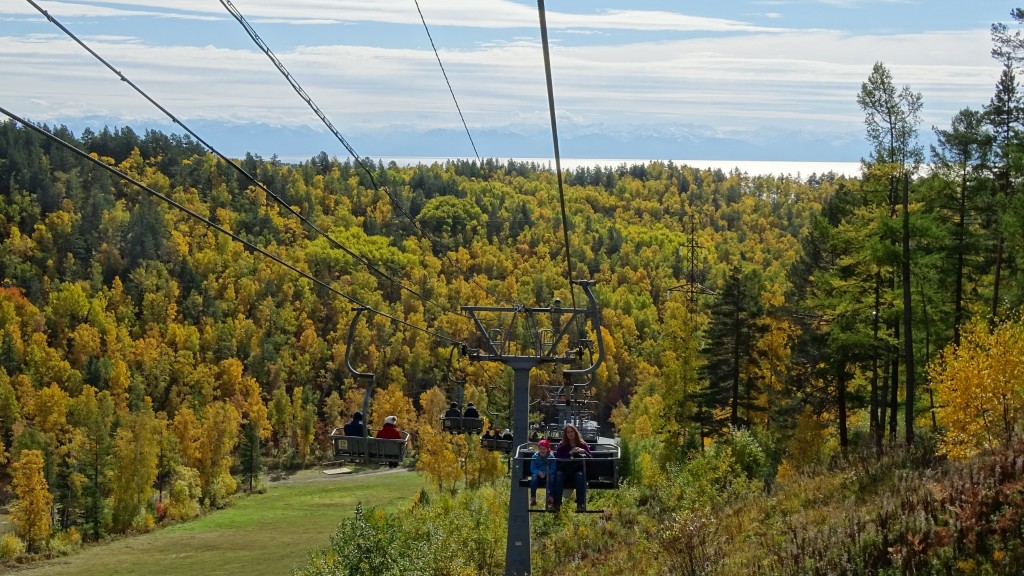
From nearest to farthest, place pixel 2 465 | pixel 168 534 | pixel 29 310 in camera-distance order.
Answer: pixel 168 534 → pixel 2 465 → pixel 29 310

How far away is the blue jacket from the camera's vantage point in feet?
62.6

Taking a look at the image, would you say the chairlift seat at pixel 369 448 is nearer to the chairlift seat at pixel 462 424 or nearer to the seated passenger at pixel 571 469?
the seated passenger at pixel 571 469

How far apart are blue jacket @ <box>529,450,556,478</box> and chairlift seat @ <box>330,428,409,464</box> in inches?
128

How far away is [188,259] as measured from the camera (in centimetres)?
18812

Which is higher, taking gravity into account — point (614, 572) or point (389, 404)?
point (614, 572)

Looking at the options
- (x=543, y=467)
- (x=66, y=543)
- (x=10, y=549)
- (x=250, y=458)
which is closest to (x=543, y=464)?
(x=543, y=467)

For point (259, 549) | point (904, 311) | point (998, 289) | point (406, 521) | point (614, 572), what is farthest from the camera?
point (259, 549)

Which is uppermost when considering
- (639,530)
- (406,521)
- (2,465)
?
(639,530)

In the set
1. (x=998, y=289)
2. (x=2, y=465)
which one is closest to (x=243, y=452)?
(x=2, y=465)

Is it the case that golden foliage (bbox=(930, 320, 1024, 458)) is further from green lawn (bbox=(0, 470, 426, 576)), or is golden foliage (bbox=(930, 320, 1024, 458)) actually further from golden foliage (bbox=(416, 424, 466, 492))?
golden foliage (bbox=(416, 424, 466, 492))

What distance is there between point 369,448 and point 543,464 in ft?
14.8

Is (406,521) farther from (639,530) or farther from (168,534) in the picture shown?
(168,534)

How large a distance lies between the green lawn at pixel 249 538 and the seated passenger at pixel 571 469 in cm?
3768

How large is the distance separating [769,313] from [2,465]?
10047 cm
